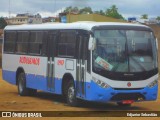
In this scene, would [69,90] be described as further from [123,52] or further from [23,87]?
[23,87]

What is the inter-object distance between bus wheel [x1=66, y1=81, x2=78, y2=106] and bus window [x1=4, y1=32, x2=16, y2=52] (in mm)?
5848

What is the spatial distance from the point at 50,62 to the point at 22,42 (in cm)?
319

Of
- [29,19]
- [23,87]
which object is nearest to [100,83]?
[23,87]

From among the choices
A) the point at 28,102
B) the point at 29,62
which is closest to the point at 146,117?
the point at 28,102

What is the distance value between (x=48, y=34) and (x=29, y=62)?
2119 mm

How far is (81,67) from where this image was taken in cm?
1797

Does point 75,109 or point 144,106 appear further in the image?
point 144,106

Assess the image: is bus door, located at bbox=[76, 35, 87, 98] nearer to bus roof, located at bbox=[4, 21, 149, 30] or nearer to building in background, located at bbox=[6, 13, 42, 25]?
bus roof, located at bbox=[4, 21, 149, 30]

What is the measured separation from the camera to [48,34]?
822 inches

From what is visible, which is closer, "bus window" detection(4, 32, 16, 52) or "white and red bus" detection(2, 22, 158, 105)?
"white and red bus" detection(2, 22, 158, 105)

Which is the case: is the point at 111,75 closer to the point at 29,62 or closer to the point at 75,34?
the point at 75,34

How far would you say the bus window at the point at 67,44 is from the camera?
61.8 feet

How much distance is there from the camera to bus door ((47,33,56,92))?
66.7 ft

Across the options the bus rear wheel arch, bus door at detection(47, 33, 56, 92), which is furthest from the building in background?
the bus rear wheel arch
